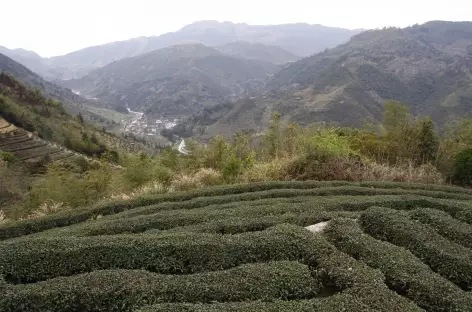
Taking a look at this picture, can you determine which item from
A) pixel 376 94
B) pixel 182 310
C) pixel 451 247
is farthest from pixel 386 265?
pixel 376 94

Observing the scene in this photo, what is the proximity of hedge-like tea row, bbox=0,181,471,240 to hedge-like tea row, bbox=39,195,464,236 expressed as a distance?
3.17 feet

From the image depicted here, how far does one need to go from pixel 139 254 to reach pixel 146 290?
4.00 feet

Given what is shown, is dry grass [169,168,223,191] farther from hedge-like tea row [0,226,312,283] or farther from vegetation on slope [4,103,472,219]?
hedge-like tea row [0,226,312,283]

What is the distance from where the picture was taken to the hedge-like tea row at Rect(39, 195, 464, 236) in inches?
348

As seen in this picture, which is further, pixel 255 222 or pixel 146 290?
pixel 255 222

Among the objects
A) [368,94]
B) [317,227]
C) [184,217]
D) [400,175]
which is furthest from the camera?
[368,94]

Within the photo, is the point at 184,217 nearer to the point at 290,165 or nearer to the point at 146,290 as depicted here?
the point at 146,290

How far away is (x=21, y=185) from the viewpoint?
27156 millimetres

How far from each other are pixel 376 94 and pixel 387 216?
144m

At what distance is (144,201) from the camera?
11336 mm

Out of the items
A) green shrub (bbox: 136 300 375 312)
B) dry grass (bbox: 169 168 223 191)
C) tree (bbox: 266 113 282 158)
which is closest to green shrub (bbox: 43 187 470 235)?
dry grass (bbox: 169 168 223 191)

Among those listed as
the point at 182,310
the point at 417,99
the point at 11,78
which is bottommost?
the point at 417,99

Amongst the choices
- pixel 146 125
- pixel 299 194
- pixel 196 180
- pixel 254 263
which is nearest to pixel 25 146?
pixel 196 180

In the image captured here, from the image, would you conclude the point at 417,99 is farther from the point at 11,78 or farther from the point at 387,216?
the point at 387,216
